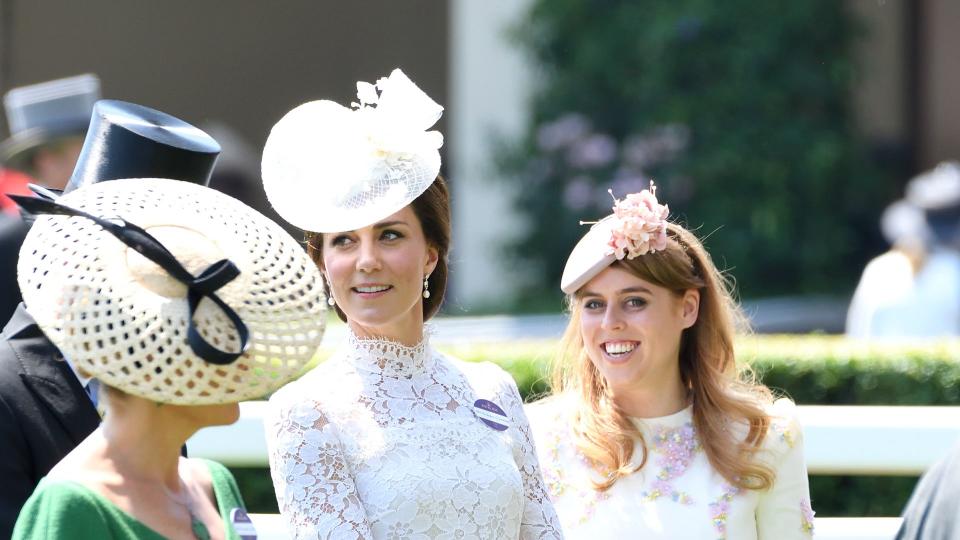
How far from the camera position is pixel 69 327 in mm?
2129

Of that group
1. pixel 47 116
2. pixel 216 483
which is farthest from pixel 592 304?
pixel 47 116

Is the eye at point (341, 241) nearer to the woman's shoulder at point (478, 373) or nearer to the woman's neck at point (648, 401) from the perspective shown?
the woman's shoulder at point (478, 373)

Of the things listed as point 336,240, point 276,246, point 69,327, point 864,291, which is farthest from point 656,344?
point 864,291

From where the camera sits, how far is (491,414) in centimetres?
314

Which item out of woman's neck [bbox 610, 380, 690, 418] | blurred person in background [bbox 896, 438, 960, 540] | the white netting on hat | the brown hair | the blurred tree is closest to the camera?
the white netting on hat

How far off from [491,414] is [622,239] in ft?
2.46

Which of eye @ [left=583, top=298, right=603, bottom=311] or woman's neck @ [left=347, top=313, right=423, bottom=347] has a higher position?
woman's neck @ [left=347, top=313, right=423, bottom=347]

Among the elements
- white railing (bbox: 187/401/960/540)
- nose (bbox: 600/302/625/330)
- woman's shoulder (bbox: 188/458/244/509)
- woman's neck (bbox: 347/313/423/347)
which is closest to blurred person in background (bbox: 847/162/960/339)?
white railing (bbox: 187/401/960/540)

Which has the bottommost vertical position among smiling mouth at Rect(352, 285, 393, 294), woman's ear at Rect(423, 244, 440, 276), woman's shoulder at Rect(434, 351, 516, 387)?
woman's shoulder at Rect(434, 351, 516, 387)

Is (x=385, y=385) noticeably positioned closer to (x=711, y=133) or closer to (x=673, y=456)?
(x=673, y=456)

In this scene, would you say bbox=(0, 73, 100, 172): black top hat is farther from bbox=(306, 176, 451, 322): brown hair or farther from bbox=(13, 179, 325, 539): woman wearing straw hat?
bbox=(13, 179, 325, 539): woman wearing straw hat

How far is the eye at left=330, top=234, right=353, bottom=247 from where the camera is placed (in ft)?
10.2

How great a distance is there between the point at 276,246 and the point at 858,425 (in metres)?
2.62

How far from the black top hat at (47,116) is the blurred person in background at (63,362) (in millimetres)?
2233
